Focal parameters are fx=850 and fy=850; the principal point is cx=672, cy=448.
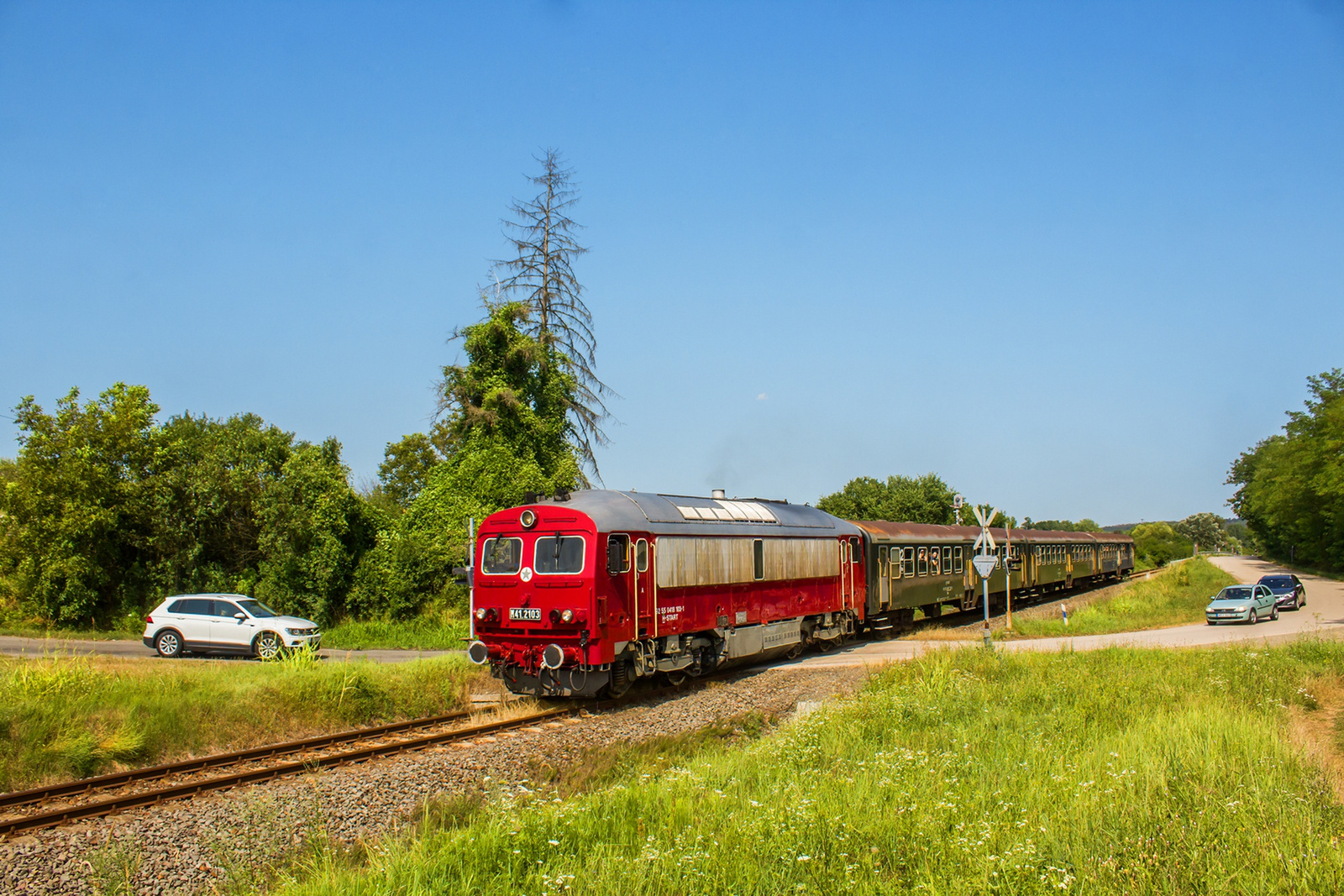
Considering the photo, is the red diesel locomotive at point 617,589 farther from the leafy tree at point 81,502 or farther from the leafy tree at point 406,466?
the leafy tree at point 406,466

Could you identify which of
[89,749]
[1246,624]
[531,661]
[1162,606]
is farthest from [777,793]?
[1162,606]

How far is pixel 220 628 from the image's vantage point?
21188 mm

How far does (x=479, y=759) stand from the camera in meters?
11.1

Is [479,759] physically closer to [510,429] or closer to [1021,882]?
[1021,882]

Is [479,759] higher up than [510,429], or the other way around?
[510,429]

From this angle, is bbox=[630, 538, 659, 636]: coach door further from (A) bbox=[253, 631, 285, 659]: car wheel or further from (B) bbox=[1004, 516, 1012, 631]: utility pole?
(B) bbox=[1004, 516, 1012, 631]: utility pole

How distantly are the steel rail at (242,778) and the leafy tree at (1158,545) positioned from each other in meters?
78.9

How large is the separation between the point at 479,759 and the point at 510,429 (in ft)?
64.1

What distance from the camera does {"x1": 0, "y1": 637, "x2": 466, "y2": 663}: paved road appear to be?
2181 centimetres

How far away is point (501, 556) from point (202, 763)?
18.3 feet

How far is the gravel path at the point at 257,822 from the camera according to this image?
286 inches

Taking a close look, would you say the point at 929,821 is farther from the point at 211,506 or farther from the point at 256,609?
the point at 211,506

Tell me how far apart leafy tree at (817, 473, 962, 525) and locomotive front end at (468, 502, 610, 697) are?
60263 millimetres

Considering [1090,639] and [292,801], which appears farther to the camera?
[1090,639]
